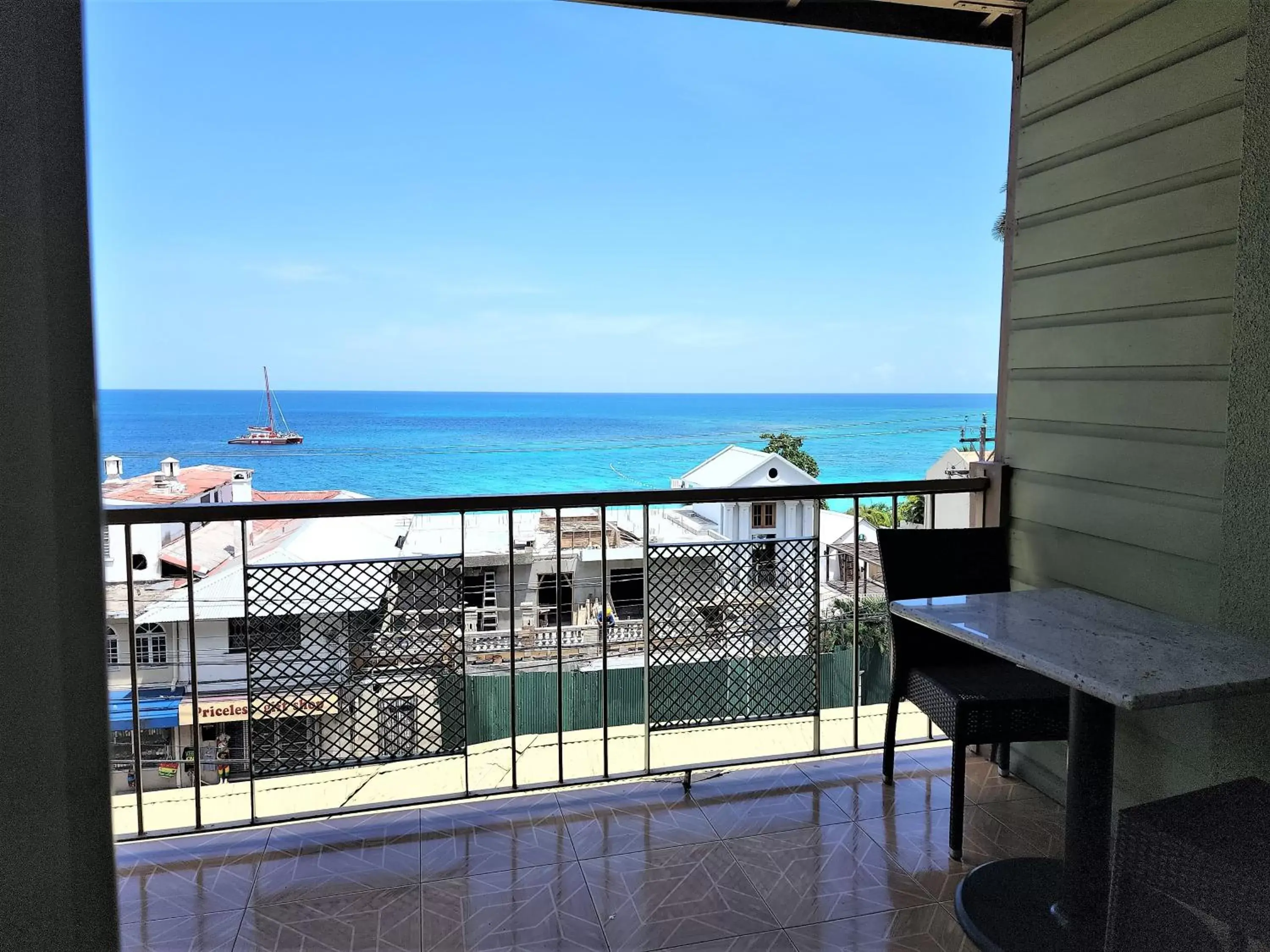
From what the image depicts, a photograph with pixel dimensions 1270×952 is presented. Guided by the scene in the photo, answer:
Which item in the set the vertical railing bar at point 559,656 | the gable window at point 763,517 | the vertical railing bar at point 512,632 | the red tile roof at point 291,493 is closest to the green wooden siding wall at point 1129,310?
the gable window at point 763,517

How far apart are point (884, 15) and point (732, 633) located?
7.71 feet

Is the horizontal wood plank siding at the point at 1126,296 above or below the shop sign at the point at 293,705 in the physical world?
above

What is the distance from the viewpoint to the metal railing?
2.40m

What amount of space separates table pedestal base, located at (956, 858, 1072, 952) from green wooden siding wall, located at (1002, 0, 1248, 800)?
43cm

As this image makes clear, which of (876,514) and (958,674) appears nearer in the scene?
(958,674)

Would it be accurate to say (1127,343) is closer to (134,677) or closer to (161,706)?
(134,677)

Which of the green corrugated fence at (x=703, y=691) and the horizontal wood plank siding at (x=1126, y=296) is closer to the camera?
the horizontal wood plank siding at (x=1126, y=296)

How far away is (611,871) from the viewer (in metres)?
2.22

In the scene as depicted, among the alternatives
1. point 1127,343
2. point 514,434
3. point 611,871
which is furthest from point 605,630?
point 514,434

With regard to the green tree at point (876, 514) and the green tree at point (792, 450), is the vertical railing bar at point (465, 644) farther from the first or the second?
the green tree at point (792, 450)

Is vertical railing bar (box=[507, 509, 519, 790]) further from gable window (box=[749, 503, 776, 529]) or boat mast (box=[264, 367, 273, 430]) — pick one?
boat mast (box=[264, 367, 273, 430])

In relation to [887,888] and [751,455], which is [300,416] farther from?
[887,888]

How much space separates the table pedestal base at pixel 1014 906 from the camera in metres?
1.87

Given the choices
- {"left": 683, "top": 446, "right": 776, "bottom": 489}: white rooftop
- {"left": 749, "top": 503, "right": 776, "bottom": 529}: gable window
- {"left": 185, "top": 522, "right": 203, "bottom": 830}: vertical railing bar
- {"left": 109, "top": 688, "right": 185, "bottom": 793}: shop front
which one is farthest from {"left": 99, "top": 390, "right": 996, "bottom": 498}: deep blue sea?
{"left": 185, "top": 522, "right": 203, "bottom": 830}: vertical railing bar
